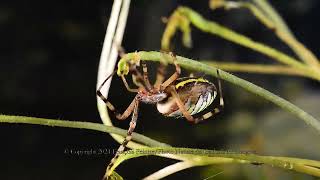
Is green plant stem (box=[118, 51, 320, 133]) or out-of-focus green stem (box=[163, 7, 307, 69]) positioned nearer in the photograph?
green plant stem (box=[118, 51, 320, 133])

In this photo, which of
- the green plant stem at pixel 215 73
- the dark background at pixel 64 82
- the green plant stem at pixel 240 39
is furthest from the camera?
the dark background at pixel 64 82

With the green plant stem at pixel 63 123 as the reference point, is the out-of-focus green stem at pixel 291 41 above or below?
above

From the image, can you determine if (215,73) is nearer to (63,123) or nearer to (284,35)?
(63,123)

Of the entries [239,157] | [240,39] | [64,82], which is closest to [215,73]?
[239,157]

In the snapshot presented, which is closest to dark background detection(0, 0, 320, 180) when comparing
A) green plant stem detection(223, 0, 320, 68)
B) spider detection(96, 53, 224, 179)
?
green plant stem detection(223, 0, 320, 68)

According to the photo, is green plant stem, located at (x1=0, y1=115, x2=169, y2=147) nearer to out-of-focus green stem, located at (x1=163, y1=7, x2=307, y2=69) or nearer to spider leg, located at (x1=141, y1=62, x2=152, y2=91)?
spider leg, located at (x1=141, y1=62, x2=152, y2=91)

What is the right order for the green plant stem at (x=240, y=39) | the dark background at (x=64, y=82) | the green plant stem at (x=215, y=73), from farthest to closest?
the dark background at (x=64, y=82) < the green plant stem at (x=240, y=39) < the green plant stem at (x=215, y=73)

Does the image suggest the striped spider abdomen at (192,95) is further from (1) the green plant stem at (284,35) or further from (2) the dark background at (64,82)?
(2) the dark background at (64,82)

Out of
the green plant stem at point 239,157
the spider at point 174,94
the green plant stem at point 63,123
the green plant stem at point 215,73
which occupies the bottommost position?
the green plant stem at point 239,157

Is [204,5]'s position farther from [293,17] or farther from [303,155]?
[303,155]

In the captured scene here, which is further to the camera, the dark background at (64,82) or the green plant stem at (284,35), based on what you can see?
the dark background at (64,82)

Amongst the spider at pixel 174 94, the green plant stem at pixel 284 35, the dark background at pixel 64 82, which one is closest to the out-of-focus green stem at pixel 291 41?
the green plant stem at pixel 284 35
